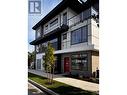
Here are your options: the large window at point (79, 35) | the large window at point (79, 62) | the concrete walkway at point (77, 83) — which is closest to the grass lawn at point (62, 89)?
the concrete walkway at point (77, 83)

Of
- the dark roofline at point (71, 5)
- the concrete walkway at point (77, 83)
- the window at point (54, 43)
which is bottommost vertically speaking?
the concrete walkway at point (77, 83)

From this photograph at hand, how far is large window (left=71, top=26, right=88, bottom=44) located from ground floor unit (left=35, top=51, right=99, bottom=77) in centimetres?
→ 40

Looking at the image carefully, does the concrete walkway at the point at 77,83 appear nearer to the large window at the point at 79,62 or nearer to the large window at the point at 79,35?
the large window at the point at 79,62

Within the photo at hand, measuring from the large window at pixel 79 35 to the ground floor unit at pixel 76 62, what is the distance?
1.30 ft

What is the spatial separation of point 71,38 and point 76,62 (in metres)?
0.88

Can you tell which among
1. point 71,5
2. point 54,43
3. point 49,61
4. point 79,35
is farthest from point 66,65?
point 71,5

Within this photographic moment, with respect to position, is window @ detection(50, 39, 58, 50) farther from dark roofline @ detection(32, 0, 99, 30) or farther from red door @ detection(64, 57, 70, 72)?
dark roofline @ detection(32, 0, 99, 30)

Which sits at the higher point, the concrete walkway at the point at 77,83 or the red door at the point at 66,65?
the red door at the point at 66,65

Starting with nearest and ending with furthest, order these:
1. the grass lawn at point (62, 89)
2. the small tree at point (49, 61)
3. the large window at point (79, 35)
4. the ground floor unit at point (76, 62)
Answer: the grass lawn at point (62, 89) → the large window at point (79, 35) → the ground floor unit at point (76, 62) → the small tree at point (49, 61)

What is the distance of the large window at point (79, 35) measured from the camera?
5.62 metres

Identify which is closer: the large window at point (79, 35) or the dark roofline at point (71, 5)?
the dark roofline at point (71, 5)

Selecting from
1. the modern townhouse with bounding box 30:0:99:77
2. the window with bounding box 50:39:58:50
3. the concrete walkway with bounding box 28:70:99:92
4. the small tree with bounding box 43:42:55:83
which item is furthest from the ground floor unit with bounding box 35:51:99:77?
the window with bounding box 50:39:58:50

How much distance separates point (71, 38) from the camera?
591 centimetres
